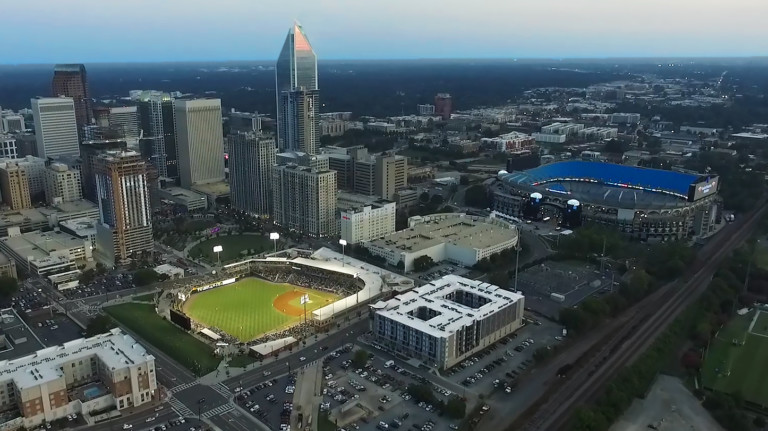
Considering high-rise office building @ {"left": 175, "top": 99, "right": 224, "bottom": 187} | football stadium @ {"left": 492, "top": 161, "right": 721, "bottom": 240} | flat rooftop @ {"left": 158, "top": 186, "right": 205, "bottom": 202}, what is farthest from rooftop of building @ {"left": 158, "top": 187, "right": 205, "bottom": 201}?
football stadium @ {"left": 492, "top": 161, "right": 721, "bottom": 240}

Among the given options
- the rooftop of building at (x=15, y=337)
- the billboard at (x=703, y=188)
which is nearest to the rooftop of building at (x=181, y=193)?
the rooftop of building at (x=15, y=337)

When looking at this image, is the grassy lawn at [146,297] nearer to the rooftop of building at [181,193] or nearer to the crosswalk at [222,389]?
the crosswalk at [222,389]

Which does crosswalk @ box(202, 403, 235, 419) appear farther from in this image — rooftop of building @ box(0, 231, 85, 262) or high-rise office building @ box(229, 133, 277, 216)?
high-rise office building @ box(229, 133, 277, 216)

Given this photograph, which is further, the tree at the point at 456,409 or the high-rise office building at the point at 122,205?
the high-rise office building at the point at 122,205

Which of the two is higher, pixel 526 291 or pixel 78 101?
pixel 78 101

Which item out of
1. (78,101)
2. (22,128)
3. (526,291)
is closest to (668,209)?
(526,291)

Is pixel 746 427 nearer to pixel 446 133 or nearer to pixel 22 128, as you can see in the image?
pixel 446 133

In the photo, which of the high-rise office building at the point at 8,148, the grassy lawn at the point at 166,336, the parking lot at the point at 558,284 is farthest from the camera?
→ the high-rise office building at the point at 8,148
